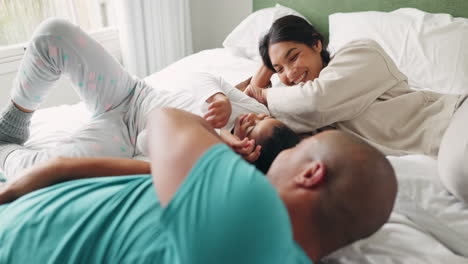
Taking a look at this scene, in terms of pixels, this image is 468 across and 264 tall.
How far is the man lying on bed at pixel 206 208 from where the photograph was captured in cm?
54

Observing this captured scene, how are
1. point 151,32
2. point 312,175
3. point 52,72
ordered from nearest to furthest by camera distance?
point 312,175 → point 52,72 → point 151,32

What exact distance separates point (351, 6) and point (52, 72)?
5.47 ft

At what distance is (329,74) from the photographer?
1322 mm

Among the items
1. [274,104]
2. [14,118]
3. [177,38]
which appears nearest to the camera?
[14,118]

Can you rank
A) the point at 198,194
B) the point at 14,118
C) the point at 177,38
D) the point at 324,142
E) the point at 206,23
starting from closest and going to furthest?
the point at 198,194
the point at 324,142
the point at 14,118
the point at 177,38
the point at 206,23

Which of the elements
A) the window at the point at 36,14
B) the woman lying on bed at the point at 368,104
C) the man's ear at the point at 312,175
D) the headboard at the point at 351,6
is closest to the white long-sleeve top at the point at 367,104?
the woman lying on bed at the point at 368,104

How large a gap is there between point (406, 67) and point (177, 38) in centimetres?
168

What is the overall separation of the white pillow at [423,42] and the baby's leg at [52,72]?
48.7 inches

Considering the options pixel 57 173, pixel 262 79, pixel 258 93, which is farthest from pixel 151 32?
pixel 57 173

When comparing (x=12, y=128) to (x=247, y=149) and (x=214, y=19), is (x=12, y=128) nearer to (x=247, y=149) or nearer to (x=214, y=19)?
(x=247, y=149)

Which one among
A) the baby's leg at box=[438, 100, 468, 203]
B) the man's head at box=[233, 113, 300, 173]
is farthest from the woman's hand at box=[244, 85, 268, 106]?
the baby's leg at box=[438, 100, 468, 203]

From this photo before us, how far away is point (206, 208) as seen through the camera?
1.77ft

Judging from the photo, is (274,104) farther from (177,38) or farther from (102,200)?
(177,38)

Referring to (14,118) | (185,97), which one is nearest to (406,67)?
(185,97)
